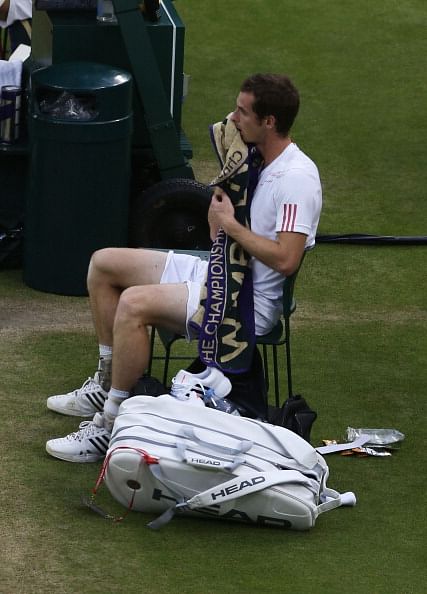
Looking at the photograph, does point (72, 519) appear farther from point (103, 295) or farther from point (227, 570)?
point (103, 295)

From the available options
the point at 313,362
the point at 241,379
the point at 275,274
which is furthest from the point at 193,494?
the point at 313,362

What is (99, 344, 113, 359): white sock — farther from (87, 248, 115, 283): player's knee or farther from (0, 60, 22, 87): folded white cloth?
(0, 60, 22, 87): folded white cloth

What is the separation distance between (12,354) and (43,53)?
1.85 m

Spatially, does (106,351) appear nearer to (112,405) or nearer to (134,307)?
(112,405)

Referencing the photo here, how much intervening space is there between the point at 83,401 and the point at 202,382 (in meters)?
0.83

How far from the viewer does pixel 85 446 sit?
4.88 metres

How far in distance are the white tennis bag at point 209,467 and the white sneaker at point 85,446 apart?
0.48 metres

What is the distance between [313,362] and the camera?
5973mm

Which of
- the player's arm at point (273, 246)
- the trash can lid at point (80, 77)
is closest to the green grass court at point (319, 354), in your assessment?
the player's arm at point (273, 246)

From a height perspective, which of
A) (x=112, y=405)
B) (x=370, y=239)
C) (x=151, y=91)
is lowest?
(x=370, y=239)

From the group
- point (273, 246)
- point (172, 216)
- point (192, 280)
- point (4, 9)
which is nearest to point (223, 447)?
point (273, 246)

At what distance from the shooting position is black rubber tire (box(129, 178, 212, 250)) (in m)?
6.68

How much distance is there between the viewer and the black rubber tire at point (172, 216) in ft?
21.9

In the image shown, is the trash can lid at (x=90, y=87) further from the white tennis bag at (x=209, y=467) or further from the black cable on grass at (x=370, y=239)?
the white tennis bag at (x=209, y=467)
